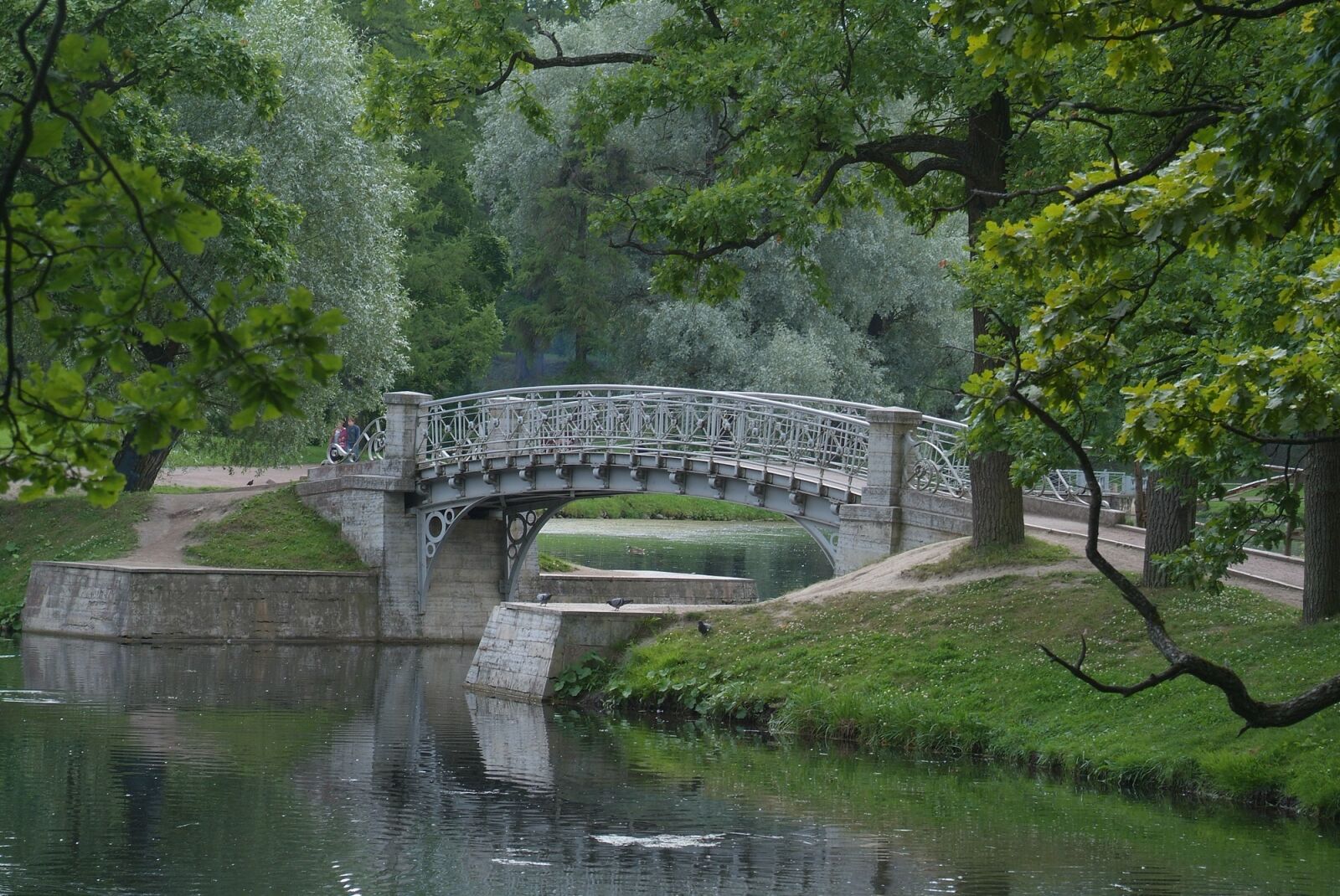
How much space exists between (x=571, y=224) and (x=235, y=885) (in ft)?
121

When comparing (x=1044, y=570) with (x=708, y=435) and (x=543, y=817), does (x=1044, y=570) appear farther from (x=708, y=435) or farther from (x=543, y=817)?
(x=543, y=817)

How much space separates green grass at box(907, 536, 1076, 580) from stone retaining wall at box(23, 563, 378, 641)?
40.0ft

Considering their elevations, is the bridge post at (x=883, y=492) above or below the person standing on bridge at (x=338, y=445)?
below

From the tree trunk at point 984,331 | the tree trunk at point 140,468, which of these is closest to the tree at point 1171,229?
the tree trunk at point 984,331

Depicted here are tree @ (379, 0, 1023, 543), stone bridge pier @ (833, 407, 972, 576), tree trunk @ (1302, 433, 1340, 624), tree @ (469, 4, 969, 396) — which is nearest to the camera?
tree trunk @ (1302, 433, 1340, 624)

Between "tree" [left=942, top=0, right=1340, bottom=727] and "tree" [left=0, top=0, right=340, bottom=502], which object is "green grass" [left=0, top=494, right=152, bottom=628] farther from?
"tree" [left=0, top=0, right=340, bottom=502]

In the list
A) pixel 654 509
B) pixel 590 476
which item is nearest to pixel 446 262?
pixel 654 509

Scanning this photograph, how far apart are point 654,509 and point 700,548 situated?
377 inches

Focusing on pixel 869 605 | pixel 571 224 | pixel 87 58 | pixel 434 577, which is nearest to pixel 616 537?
pixel 571 224

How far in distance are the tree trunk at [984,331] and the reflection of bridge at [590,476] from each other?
0.44 m

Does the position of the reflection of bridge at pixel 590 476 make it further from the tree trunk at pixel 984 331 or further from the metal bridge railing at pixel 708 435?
the tree trunk at pixel 984 331

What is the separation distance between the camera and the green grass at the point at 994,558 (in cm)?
1981

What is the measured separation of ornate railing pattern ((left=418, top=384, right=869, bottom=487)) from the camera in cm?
2434

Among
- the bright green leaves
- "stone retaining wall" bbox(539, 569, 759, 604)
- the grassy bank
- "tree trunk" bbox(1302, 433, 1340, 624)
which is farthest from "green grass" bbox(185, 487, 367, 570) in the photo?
the bright green leaves
